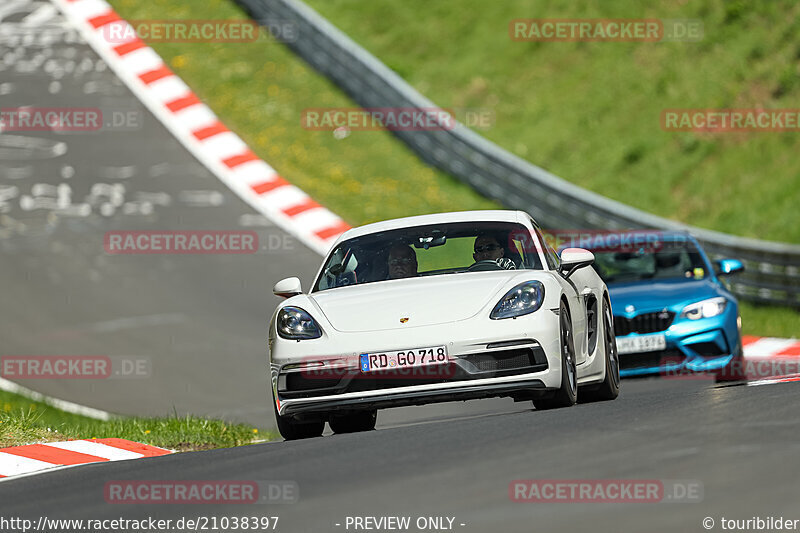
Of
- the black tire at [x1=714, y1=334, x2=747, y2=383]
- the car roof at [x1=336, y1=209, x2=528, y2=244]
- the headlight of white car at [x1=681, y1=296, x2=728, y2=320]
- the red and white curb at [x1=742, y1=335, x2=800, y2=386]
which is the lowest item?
the red and white curb at [x1=742, y1=335, x2=800, y2=386]

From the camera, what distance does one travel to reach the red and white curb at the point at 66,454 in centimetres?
837

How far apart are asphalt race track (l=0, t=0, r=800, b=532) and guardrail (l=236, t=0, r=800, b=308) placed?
3682 millimetres

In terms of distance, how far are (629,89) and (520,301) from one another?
18.0m

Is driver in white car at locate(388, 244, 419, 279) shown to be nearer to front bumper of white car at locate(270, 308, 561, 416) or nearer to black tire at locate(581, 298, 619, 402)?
front bumper of white car at locate(270, 308, 561, 416)

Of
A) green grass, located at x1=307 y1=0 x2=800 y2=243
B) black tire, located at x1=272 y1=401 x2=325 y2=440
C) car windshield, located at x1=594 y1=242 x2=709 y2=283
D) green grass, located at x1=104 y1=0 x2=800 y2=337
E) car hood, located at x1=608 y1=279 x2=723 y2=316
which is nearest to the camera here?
black tire, located at x1=272 y1=401 x2=325 y2=440

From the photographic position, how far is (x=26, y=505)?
640cm

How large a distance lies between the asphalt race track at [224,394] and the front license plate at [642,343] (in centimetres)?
37

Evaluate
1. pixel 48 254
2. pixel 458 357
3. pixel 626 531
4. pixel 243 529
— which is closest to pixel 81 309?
pixel 48 254

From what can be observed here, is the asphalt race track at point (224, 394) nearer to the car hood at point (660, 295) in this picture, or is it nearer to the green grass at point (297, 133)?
the car hood at point (660, 295)

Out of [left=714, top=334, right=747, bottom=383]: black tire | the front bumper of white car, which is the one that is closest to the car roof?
the front bumper of white car

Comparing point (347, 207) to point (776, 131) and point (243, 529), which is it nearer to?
point (776, 131)

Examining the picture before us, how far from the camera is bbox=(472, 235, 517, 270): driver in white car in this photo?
8961 mm

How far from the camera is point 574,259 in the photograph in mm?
8898

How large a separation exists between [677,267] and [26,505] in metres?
8.00
